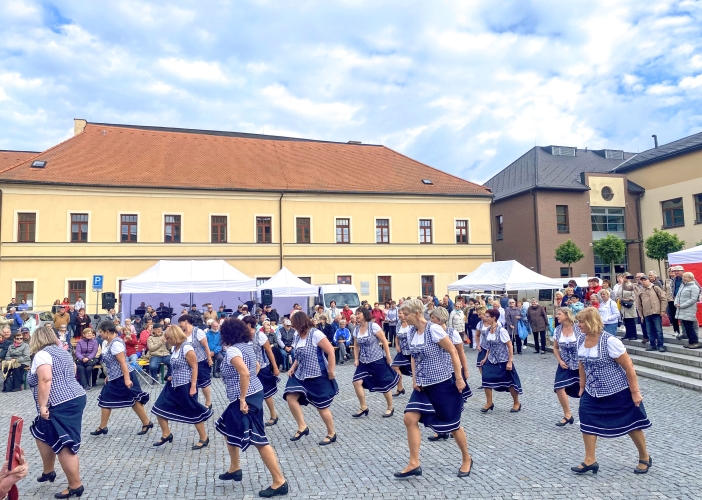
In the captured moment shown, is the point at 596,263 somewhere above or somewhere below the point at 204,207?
below

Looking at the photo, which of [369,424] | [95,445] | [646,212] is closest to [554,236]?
[646,212]

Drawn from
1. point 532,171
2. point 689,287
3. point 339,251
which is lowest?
point 689,287

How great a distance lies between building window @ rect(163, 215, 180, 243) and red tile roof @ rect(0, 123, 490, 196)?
1863 millimetres

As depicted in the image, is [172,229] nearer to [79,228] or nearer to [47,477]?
[79,228]

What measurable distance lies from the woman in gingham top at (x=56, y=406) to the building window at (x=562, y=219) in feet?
116

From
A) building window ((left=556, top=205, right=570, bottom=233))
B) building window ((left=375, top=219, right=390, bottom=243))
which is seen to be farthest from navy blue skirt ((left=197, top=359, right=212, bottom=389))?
building window ((left=556, top=205, right=570, bottom=233))

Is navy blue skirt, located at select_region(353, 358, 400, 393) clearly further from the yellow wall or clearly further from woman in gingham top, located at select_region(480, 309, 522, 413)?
the yellow wall

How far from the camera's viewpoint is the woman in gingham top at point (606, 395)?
18.7 feet

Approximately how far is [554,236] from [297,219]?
17.2 metres

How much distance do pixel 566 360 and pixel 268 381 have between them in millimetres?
4526

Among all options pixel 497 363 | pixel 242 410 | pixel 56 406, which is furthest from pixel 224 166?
pixel 242 410

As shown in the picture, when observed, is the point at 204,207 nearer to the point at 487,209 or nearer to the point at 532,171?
the point at 487,209

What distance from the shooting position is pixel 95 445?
758cm

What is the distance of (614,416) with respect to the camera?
18.9ft
